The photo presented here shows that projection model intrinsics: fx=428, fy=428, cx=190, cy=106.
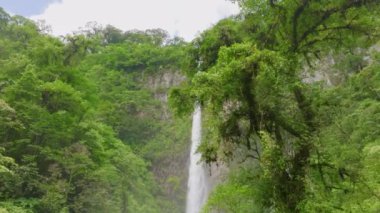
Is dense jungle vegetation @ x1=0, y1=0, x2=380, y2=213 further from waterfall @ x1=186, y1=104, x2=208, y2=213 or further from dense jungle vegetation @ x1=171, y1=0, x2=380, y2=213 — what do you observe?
waterfall @ x1=186, y1=104, x2=208, y2=213

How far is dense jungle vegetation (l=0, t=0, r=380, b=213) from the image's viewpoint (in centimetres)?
671

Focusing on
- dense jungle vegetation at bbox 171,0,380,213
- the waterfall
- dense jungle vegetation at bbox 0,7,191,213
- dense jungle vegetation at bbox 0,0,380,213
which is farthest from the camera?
the waterfall

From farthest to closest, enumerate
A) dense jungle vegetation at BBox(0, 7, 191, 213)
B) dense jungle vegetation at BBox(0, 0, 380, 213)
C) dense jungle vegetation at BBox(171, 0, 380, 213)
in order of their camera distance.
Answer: dense jungle vegetation at BBox(0, 7, 191, 213) → dense jungle vegetation at BBox(0, 0, 380, 213) → dense jungle vegetation at BBox(171, 0, 380, 213)

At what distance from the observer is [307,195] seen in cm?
649

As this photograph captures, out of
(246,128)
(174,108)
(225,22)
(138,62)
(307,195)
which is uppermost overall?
(138,62)

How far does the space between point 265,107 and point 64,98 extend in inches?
500

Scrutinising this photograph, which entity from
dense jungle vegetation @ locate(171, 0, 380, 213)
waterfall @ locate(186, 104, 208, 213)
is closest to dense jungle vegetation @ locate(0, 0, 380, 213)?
dense jungle vegetation @ locate(171, 0, 380, 213)

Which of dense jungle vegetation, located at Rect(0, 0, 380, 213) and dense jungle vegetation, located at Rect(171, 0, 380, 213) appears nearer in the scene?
dense jungle vegetation, located at Rect(171, 0, 380, 213)

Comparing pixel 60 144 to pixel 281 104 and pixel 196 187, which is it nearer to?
pixel 281 104

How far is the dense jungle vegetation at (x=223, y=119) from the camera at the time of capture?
22.0 feet

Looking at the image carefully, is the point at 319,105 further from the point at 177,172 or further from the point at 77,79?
the point at 177,172

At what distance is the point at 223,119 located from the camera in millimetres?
6930

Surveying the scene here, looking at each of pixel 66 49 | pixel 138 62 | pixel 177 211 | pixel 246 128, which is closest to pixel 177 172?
pixel 177 211

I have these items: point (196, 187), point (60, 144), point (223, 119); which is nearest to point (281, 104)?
point (223, 119)
